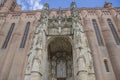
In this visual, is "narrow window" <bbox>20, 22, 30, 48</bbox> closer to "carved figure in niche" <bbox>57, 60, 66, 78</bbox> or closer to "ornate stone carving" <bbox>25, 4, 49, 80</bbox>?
"ornate stone carving" <bbox>25, 4, 49, 80</bbox>

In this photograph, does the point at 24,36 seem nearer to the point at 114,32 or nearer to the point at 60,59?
the point at 60,59

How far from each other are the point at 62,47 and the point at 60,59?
1.47 metres

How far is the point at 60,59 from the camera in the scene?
17797 mm

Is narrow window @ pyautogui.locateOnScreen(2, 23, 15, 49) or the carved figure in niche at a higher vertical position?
narrow window @ pyautogui.locateOnScreen(2, 23, 15, 49)

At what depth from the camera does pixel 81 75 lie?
12.4 metres

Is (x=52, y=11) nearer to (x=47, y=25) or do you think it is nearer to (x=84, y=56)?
(x=47, y=25)

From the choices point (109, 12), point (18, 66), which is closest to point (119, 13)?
point (109, 12)

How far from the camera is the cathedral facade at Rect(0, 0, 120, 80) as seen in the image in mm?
13906

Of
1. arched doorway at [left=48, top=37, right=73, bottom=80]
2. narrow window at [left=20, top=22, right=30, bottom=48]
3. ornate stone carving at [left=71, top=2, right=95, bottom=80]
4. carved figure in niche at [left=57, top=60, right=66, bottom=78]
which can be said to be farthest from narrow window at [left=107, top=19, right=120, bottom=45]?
narrow window at [left=20, top=22, right=30, bottom=48]

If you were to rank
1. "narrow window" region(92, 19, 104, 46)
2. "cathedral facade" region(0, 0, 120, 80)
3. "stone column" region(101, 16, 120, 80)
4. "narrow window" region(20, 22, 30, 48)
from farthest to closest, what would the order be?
"narrow window" region(20, 22, 30, 48) < "narrow window" region(92, 19, 104, 46) < "stone column" region(101, 16, 120, 80) < "cathedral facade" region(0, 0, 120, 80)

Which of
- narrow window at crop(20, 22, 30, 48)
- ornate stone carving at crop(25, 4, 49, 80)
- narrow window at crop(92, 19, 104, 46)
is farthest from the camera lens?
narrow window at crop(20, 22, 30, 48)

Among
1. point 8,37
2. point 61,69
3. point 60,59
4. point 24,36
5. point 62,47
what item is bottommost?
point 61,69

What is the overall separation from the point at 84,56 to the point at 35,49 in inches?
188

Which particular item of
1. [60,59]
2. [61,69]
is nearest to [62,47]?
[60,59]
